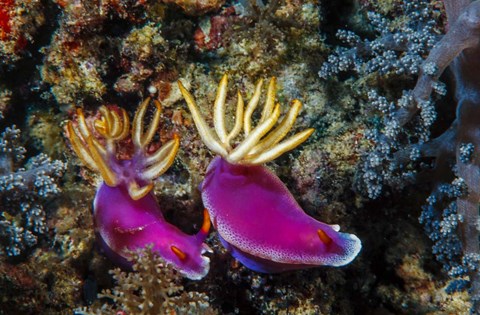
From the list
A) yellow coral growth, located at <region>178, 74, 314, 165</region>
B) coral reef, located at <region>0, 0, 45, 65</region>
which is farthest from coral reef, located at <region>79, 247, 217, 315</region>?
coral reef, located at <region>0, 0, 45, 65</region>

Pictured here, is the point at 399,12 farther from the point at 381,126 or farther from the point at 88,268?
the point at 88,268

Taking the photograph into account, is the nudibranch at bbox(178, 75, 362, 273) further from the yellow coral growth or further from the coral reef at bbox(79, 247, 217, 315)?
the coral reef at bbox(79, 247, 217, 315)

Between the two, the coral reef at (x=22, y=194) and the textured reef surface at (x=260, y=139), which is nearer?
the textured reef surface at (x=260, y=139)

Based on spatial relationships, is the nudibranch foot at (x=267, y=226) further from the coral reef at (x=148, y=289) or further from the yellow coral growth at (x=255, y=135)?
the coral reef at (x=148, y=289)

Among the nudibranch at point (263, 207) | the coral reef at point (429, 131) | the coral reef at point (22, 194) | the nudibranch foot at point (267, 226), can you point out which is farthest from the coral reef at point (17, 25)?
the coral reef at point (429, 131)

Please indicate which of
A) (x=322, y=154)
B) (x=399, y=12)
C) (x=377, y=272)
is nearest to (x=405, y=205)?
(x=377, y=272)

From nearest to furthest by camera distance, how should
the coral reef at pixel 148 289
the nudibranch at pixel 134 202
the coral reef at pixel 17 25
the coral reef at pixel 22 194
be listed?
1. the coral reef at pixel 148 289
2. the nudibranch at pixel 134 202
3. the coral reef at pixel 22 194
4. the coral reef at pixel 17 25
